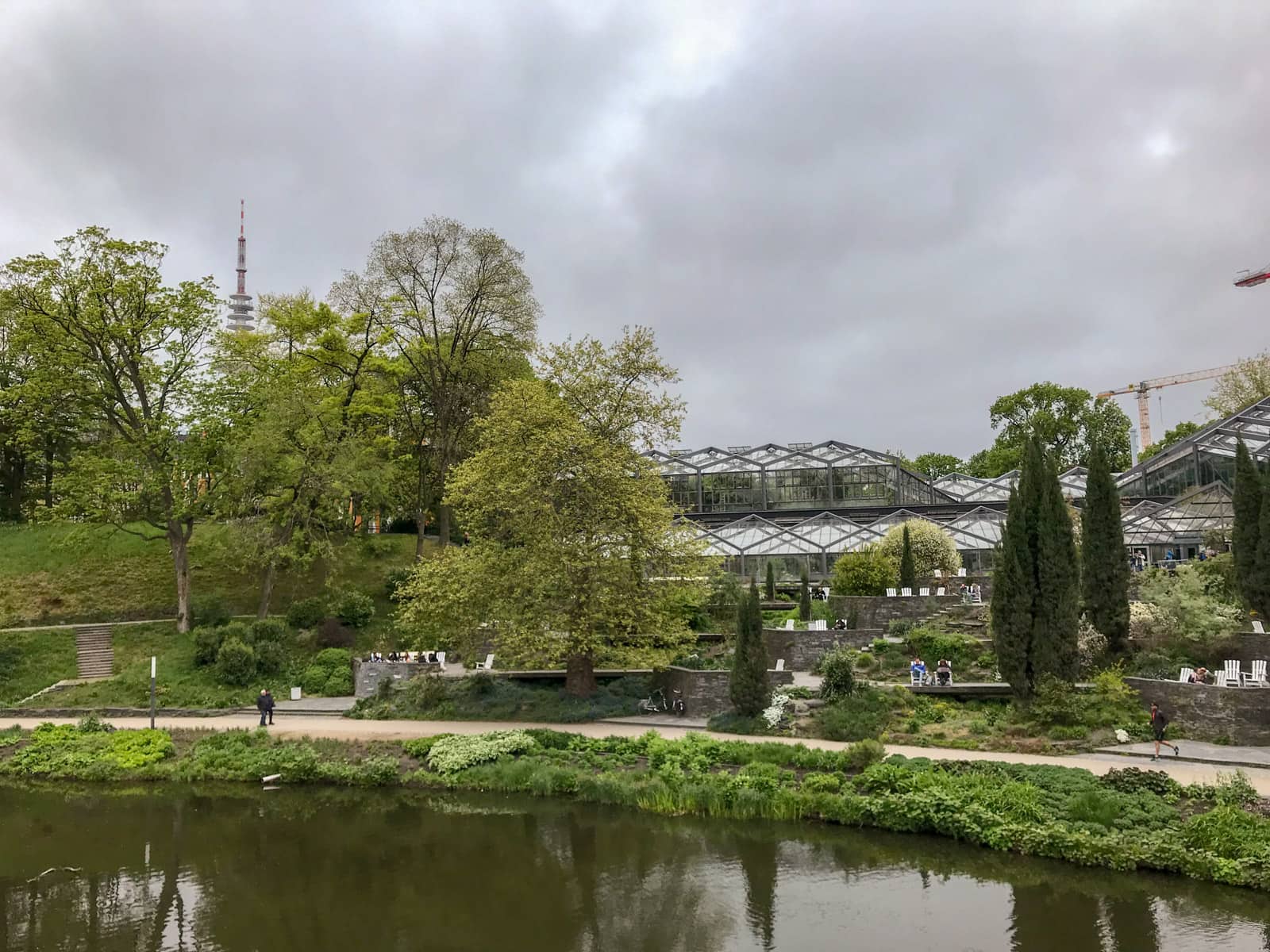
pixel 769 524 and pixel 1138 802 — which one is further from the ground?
pixel 769 524

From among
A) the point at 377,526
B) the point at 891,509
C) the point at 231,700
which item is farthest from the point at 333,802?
the point at 891,509

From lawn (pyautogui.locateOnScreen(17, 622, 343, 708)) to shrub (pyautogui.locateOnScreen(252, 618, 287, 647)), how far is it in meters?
0.49

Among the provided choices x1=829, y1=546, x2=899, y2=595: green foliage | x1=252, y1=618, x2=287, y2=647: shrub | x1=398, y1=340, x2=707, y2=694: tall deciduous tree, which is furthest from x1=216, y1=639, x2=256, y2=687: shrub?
x1=829, y1=546, x2=899, y2=595: green foliage

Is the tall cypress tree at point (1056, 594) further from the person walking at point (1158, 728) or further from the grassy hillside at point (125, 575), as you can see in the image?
the grassy hillside at point (125, 575)

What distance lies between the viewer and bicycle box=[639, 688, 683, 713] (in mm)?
24375

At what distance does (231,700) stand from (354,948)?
59.8ft

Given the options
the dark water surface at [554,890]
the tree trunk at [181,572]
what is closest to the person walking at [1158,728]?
the dark water surface at [554,890]

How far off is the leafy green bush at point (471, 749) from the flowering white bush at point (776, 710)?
597 centimetres

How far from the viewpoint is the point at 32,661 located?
29.8 metres

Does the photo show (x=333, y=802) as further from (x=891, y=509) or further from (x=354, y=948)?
(x=891, y=509)

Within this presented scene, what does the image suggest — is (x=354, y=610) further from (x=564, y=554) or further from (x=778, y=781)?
(x=778, y=781)

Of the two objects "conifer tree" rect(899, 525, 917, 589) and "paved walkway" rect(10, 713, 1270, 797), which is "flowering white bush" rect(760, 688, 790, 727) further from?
"conifer tree" rect(899, 525, 917, 589)

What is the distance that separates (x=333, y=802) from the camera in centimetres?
1912

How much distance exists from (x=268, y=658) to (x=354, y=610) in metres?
4.56
